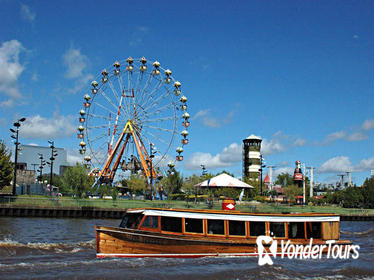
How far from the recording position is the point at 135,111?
55.0m

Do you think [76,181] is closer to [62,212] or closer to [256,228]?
[62,212]

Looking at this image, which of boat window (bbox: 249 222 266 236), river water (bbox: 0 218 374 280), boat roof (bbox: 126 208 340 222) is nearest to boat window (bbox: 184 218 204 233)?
boat roof (bbox: 126 208 340 222)

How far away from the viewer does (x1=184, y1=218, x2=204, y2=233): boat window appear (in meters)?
19.9

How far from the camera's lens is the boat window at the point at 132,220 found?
1958 centimetres

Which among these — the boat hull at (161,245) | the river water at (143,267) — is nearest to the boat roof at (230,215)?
the boat hull at (161,245)

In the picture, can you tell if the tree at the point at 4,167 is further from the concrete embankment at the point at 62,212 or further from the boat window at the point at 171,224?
the boat window at the point at 171,224

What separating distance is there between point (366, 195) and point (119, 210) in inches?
2466

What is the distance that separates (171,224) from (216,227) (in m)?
2.21

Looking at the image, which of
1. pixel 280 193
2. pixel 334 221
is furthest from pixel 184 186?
pixel 334 221

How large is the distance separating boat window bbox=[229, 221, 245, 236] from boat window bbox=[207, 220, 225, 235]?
41cm

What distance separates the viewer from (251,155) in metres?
138

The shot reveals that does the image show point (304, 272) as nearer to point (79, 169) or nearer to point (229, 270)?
point (229, 270)

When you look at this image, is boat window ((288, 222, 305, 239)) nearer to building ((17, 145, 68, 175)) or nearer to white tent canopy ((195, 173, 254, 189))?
white tent canopy ((195, 173, 254, 189))

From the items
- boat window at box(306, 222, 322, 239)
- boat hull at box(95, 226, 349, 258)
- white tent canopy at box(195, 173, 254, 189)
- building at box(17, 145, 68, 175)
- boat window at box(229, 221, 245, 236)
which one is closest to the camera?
boat hull at box(95, 226, 349, 258)
